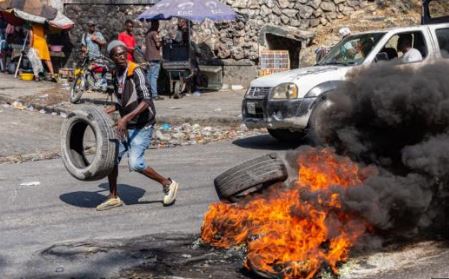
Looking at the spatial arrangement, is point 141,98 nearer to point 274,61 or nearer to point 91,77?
Result: point 91,77

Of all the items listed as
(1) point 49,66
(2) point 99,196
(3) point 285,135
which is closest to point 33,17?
(1) point 49,66

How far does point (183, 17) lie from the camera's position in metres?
17.0

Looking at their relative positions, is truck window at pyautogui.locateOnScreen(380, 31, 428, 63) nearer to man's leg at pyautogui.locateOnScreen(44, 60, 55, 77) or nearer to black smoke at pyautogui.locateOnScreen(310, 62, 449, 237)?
black smoke at pyautogui.locateOnScreen(310, 62, 449, 237)

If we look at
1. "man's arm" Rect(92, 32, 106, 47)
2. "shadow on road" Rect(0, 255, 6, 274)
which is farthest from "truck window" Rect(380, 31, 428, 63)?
"man's arm" Rect(92, 32, 106, 47)

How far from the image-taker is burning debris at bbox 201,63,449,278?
514 cm

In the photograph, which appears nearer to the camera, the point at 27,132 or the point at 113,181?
the point at 113,181

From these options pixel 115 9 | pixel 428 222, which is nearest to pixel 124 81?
pixel 428 222

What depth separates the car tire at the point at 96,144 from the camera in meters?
7.45

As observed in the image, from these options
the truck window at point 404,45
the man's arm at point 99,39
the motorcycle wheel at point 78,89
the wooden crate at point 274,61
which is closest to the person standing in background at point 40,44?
the man's arm at point 99,39

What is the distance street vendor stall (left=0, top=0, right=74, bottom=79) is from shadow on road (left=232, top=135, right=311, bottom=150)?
1058cm

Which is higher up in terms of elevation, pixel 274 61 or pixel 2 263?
pixel 274 61

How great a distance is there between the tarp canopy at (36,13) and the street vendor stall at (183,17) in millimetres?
4484

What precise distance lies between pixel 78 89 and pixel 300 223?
12.6 m

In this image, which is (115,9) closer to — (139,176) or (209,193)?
(139,176)
